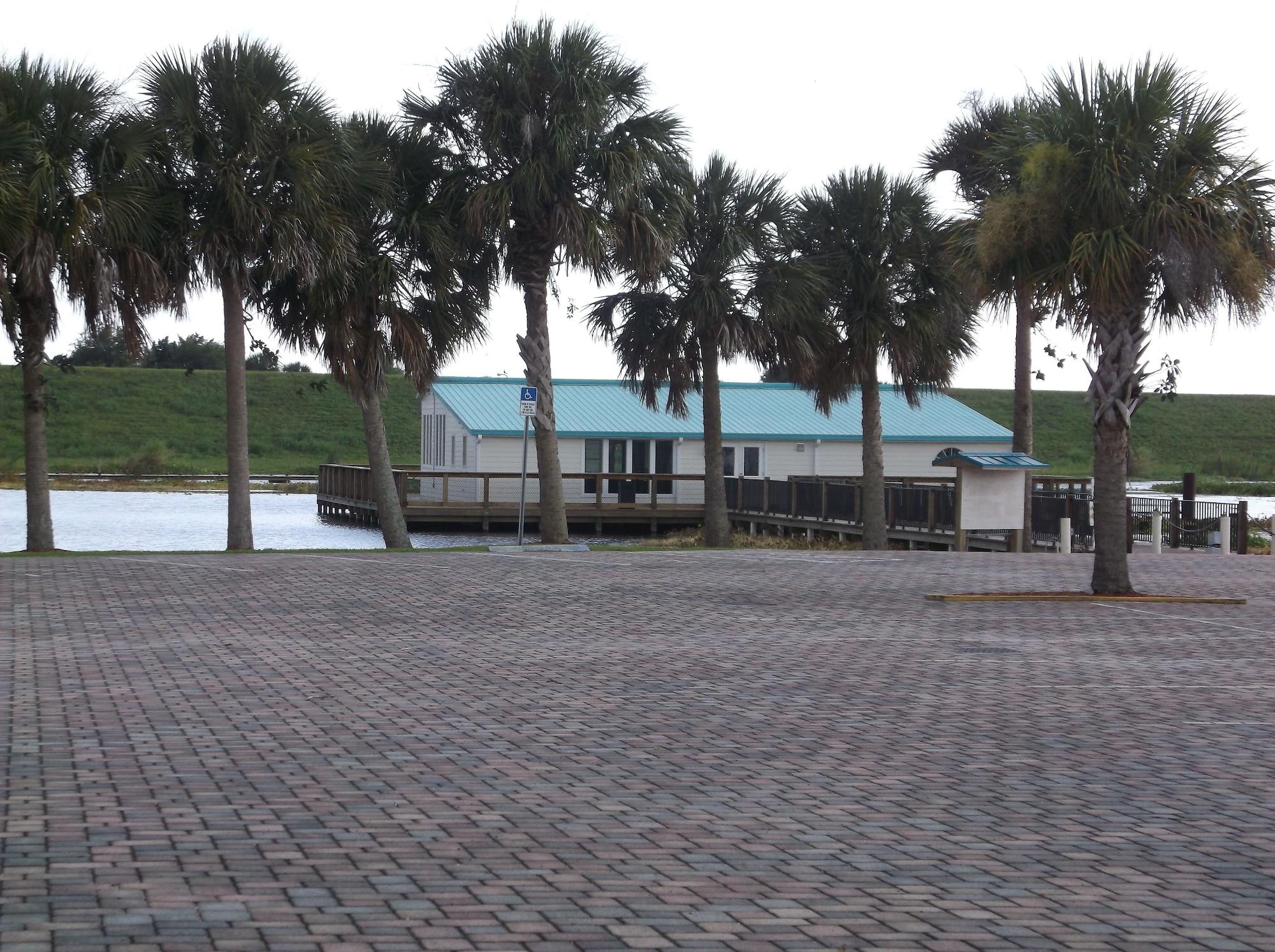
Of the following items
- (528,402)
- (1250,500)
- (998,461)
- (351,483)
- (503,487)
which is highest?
(528,402)

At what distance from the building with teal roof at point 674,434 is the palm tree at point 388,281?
49.2 feet

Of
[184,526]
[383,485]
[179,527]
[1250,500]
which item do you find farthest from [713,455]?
[1250,500]

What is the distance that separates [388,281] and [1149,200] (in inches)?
570

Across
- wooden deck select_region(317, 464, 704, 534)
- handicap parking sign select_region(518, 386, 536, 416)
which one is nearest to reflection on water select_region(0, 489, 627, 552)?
wooden deck select_region(317, 464, 704, 534)

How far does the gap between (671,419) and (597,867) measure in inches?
1605

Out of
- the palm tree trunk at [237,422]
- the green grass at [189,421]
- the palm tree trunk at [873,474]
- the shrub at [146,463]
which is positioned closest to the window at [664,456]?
the palm tree trunk at [873,474]

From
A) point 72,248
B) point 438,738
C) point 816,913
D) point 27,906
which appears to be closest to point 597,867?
point 816,913

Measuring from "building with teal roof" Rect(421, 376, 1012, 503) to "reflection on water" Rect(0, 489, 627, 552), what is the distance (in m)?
3.79

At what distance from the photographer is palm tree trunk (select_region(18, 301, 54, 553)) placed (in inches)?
934

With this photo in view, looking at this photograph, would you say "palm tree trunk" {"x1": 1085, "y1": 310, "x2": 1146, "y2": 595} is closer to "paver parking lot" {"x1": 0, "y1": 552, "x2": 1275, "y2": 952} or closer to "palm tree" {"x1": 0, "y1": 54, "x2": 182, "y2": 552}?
"paver parking lot" {"x1": 0, "y1": 552, "x2": 1275, "y2": 952}

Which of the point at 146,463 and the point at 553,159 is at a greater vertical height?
the point at 553,159

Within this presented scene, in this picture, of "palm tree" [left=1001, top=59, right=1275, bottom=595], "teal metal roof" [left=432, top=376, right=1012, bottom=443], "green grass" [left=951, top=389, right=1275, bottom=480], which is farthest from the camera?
"green grass" [left=951, top=389, right=1275, bottom=480]

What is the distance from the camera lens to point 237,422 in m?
25.6

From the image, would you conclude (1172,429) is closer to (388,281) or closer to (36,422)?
(388,281)
